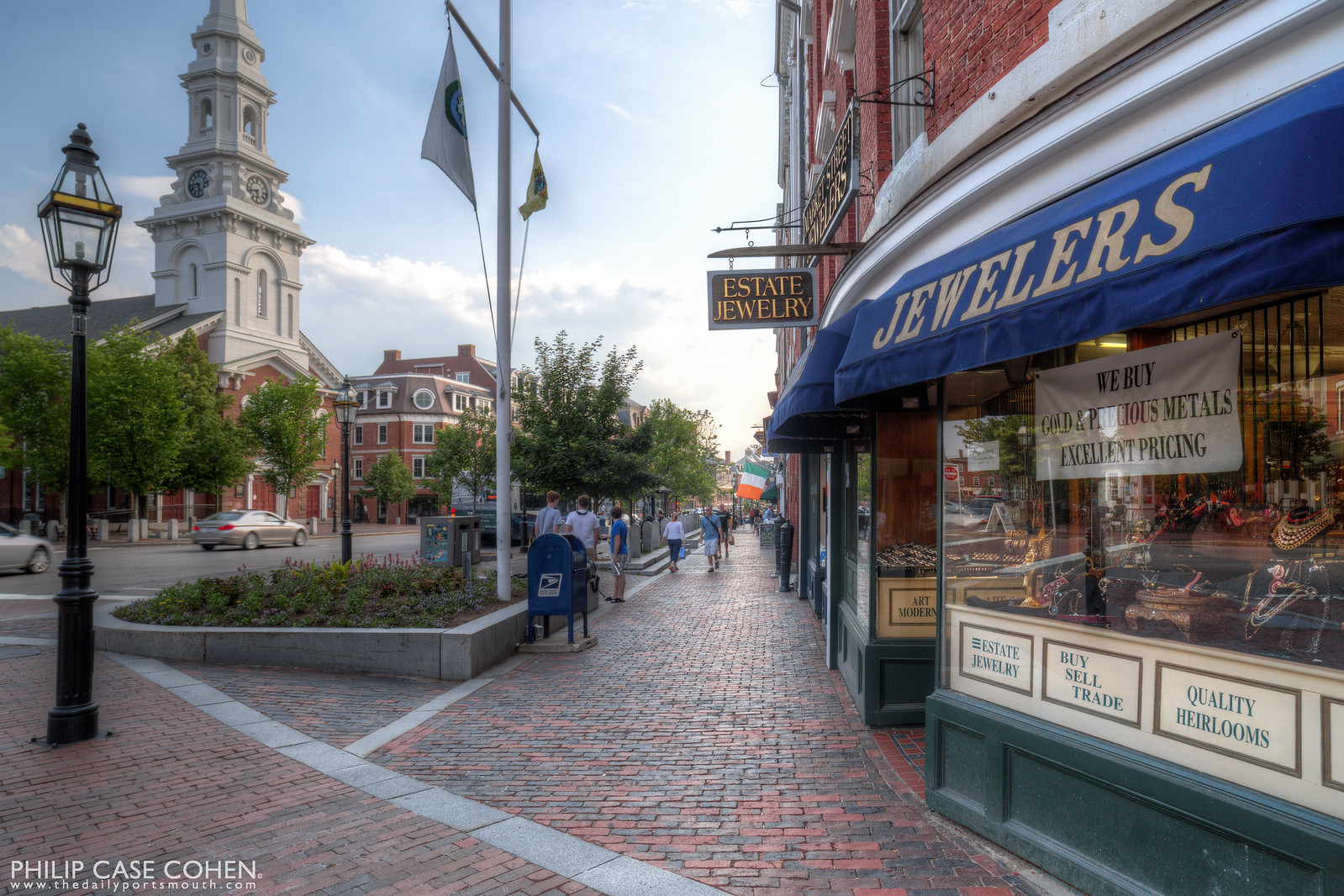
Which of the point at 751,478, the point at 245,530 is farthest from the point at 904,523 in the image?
the point at 245,530

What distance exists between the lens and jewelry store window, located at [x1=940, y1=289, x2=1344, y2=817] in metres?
3.03

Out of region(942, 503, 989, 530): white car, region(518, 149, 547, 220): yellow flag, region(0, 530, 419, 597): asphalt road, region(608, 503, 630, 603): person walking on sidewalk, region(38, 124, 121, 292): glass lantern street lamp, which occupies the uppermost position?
region(518, 149, 547, 220): yellow flag

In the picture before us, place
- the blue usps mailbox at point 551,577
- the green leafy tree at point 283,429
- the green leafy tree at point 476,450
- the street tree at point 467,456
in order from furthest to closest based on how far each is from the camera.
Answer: the green leafy tree at point 283,429 < the street tree at point 467,456 < the green leafy tree at point 476,450 < the blue usps mailbox at point 551,577

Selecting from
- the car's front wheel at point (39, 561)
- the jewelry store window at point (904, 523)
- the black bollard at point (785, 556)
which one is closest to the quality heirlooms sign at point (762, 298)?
the jewelry store window at point (904, 523)

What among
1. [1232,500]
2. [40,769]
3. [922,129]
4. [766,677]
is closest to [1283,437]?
[1232,500]

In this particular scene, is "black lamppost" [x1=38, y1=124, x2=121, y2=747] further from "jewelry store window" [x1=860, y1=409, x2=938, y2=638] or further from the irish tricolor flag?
the irish tricolor flag

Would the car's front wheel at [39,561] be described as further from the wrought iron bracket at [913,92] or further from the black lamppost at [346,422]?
the wrought iron bracket at [913,92]

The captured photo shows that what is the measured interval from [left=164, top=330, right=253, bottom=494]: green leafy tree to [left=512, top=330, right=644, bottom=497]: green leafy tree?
83.7 feet

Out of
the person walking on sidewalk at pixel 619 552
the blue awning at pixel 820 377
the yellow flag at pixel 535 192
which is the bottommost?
the person walking on sidewalk at pixel 619 552

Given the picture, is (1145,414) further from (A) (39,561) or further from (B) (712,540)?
(A) (39,561)

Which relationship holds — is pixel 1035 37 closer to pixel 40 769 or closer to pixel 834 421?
pixel 834 421

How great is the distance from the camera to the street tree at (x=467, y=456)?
4134cm

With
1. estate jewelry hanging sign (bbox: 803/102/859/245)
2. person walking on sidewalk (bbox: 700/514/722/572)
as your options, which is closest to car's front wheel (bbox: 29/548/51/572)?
person walking on sidewalk (bbox: 700/514/722/572)

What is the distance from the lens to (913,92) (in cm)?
662
